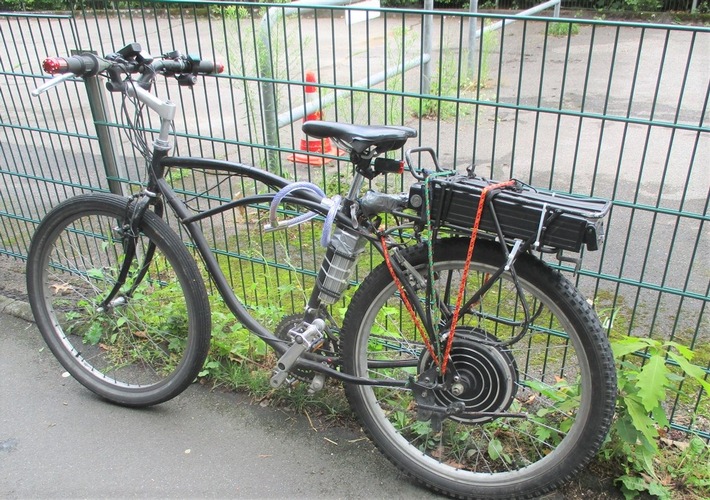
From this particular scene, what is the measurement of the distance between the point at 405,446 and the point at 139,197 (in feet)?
4.93

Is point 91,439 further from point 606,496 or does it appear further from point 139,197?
point 606,496

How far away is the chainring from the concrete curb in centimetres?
256

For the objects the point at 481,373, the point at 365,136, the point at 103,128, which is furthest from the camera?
the point at 103,128

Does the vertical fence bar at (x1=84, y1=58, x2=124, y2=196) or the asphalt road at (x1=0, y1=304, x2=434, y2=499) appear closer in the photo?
the asphalt road at (x1=0, y1=304, x2=434, y2=499)

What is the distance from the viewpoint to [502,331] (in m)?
3.25

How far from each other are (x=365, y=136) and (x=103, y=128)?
6.04 feet

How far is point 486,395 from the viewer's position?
2232 millimetres

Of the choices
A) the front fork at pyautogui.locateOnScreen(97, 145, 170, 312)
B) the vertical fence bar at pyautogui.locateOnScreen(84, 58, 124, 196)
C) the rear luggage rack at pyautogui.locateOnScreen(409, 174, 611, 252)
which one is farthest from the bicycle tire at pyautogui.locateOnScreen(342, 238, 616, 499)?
the vertical fence bar at pyautogui.locateOnScreen(84, 58, 124, 196)

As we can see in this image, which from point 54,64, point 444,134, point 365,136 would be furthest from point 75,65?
point 444,134

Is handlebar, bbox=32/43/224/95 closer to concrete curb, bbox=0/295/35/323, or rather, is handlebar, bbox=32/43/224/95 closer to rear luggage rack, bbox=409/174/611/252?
rear luggage rack, bbox=409/174/611/252

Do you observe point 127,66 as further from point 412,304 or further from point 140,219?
point 412,304

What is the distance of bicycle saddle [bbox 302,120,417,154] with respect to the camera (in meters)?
2.09

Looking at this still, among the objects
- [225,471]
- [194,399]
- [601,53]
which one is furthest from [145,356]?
[601,53]

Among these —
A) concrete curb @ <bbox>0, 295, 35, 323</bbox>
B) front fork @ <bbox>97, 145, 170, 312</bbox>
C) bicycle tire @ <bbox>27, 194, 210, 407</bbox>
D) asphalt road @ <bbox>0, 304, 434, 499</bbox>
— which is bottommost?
asphalt road @ <bbox>0, 304, 434, 499</bbox>
